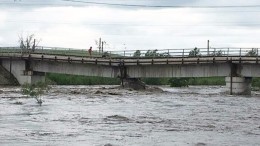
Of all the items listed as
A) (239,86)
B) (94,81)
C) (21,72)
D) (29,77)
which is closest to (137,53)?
(29,77)

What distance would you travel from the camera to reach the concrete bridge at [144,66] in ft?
213

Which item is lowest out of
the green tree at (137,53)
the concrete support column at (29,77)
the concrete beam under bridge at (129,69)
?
the concrete support column at (29,77)

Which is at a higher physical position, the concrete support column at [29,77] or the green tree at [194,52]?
the green tree at [194,52]

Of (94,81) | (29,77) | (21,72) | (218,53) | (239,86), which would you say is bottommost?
(94,81)

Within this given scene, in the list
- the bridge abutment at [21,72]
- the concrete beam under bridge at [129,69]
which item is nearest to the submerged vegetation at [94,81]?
the bridge abutment at [21,72]

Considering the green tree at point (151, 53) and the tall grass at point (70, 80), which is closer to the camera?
the green tree at point (151, 53)

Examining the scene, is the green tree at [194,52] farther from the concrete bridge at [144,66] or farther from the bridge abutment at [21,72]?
the bridge abutment at [21,72]

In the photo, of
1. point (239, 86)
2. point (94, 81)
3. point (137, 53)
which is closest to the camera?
point (239, 86)

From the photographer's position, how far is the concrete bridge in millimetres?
64812

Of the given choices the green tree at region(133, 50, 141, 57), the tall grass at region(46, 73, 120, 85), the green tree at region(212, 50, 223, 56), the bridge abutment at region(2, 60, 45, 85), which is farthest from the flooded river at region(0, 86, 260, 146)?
the tall grass at region(46, 73, 120, 85)

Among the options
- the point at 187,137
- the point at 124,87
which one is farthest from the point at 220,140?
the point at 124,87

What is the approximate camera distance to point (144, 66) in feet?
232

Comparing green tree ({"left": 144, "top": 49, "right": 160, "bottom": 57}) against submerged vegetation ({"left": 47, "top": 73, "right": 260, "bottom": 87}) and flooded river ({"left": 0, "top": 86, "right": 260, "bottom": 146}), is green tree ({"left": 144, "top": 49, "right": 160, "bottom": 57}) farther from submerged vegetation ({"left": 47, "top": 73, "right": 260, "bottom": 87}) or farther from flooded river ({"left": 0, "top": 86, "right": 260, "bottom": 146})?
flooded river ({"left": 0, "top": 86, "right": 260, "bottom": 146})

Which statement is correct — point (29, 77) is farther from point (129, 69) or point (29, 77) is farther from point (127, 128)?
point (127, 128)
